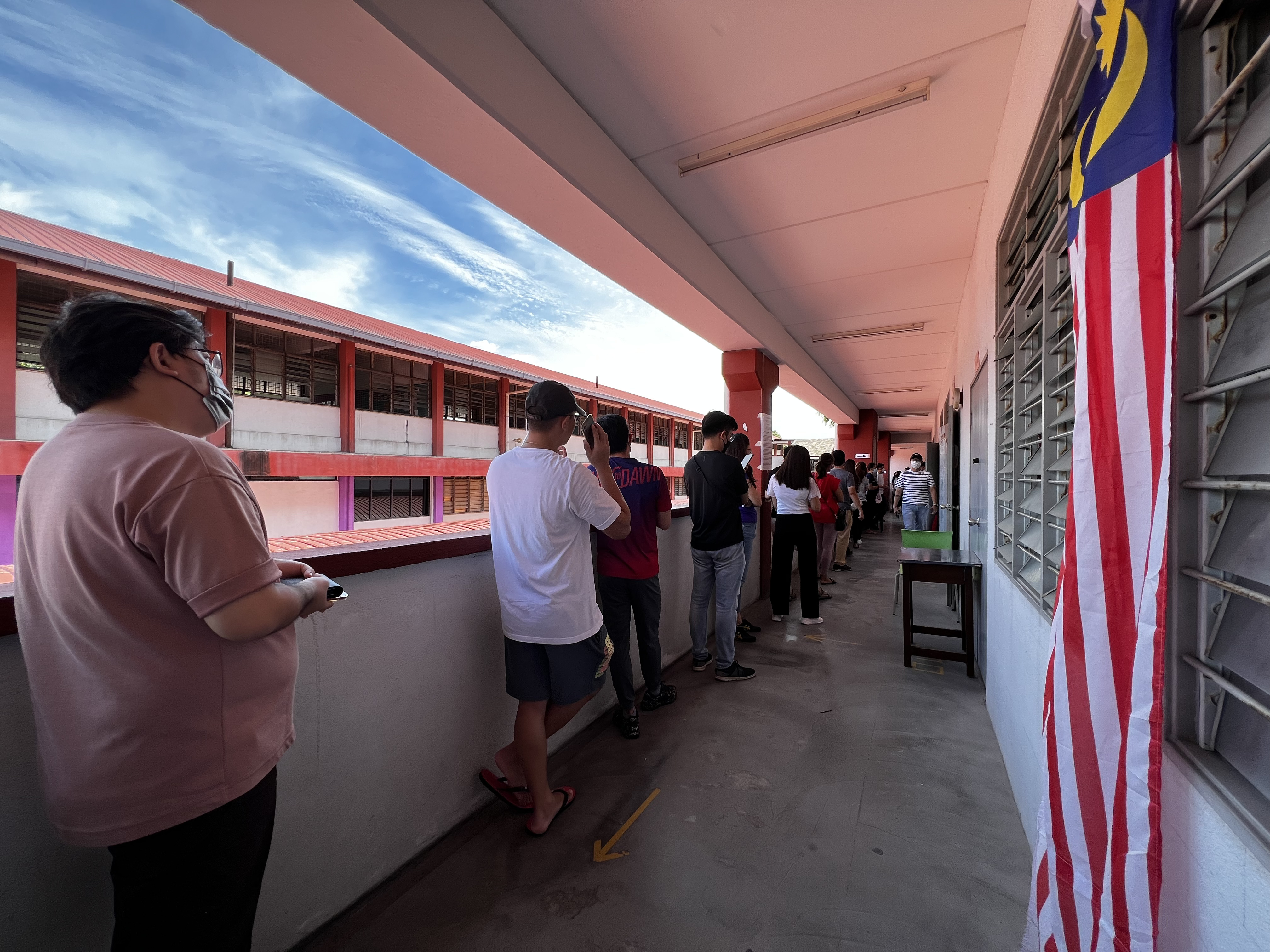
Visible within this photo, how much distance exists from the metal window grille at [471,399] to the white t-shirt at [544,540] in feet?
40.9

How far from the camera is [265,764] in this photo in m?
0.97

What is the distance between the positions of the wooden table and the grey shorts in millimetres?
2472

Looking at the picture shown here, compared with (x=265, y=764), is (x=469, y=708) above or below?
below

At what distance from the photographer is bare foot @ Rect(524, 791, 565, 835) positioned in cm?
189

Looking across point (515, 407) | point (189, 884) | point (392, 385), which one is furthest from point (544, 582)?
point (515, 407)

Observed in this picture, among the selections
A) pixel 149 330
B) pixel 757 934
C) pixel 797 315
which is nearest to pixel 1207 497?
pixel 757 934

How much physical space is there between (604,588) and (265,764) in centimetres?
181

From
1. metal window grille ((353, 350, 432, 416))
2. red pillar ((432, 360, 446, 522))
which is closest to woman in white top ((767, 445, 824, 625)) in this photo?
metal window grille ((353, 350, 432, 416))

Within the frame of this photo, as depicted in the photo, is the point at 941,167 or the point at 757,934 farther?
the point at 941,167

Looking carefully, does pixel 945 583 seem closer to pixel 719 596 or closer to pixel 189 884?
pixel 719 596

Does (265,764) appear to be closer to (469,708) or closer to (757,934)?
(469,708)

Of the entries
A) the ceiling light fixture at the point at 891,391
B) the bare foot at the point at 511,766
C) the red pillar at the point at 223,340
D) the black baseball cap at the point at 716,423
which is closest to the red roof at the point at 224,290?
the red pillar at the point at 223,340

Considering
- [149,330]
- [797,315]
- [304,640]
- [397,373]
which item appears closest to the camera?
[149,330]

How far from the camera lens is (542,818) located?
6.26 ft
